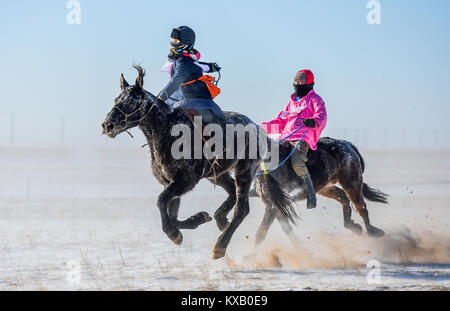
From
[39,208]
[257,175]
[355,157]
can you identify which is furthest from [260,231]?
[39,208]

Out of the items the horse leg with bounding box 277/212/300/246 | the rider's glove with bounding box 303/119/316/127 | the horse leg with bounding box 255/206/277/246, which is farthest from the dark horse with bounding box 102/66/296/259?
the horse leg with bounding box 277/212/300/246

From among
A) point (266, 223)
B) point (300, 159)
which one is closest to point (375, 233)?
point (266, 223)

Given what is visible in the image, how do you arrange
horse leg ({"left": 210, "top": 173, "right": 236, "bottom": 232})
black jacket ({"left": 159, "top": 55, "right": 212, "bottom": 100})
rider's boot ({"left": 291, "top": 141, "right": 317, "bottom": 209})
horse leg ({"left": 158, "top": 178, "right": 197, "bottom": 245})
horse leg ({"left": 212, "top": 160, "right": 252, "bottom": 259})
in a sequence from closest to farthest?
horse leg ({"left": 158, "top": 178, "right": 197, "bottom": 245}), black jacket ({"left": 159, "top": 55, "right": 212, "bottom": 100}), horse leg ({"left": 212, "top": 160, "right": 252, "bottom": 259}), horse leg ({"left": 210, "top": 173, "right": 236, "bottom": 232}), rider's boot ({"left": 291, "top": 141, "right": 317, "bottom": 209})

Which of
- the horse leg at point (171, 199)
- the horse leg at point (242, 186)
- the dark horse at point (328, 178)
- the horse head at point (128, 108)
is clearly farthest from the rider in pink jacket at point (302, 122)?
the horse head at point (128, 108)

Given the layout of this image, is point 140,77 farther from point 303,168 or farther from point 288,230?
point 288,230

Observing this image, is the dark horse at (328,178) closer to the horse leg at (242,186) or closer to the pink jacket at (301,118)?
the pink jacket at (301,118)

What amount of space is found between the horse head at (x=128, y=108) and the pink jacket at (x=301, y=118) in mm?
2226

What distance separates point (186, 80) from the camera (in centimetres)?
806

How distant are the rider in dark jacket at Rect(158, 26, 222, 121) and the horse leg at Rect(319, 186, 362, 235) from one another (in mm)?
2911

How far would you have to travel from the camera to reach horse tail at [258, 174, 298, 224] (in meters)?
8.91

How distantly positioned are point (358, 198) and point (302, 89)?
2106 millimetres

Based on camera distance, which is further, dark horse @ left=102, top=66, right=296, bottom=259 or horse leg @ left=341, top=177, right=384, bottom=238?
horse leg @ left=341, top=177, right=384, bottom=238

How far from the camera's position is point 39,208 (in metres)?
19.0

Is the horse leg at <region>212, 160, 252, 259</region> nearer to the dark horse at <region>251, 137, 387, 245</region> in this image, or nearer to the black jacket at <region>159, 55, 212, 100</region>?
the dark horse at <region>251, 137, 387, 245</region>
